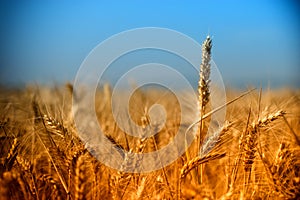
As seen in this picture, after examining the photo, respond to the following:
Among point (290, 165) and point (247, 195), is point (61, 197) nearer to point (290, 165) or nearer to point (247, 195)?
point (247, 195)

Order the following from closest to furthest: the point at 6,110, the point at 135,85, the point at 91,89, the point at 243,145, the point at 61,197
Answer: the point at 61,197 < the point at 243,145 < the point at 6,110 < the point at 135,85 < the point at 91,89

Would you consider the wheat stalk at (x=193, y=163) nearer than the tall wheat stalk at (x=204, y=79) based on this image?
Yes

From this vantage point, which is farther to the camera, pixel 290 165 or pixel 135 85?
pixel 135 85

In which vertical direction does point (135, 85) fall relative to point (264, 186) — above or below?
above

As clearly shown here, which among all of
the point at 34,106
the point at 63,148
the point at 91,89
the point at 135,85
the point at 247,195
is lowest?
the point at 247,195

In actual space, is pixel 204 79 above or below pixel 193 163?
above

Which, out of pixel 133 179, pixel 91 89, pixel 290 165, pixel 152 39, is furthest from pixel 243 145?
pixel 91 89


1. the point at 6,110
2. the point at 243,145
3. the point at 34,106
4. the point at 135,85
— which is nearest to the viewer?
the point at 243,145

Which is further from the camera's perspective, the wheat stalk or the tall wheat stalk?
the tall wheat stalk

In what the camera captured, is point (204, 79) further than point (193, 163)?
Yes

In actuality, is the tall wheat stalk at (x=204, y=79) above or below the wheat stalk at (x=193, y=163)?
above

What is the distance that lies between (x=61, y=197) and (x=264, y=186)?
2.53ft

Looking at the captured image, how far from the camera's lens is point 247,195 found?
1.48 m

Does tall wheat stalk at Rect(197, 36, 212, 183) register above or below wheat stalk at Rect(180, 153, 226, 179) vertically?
above
